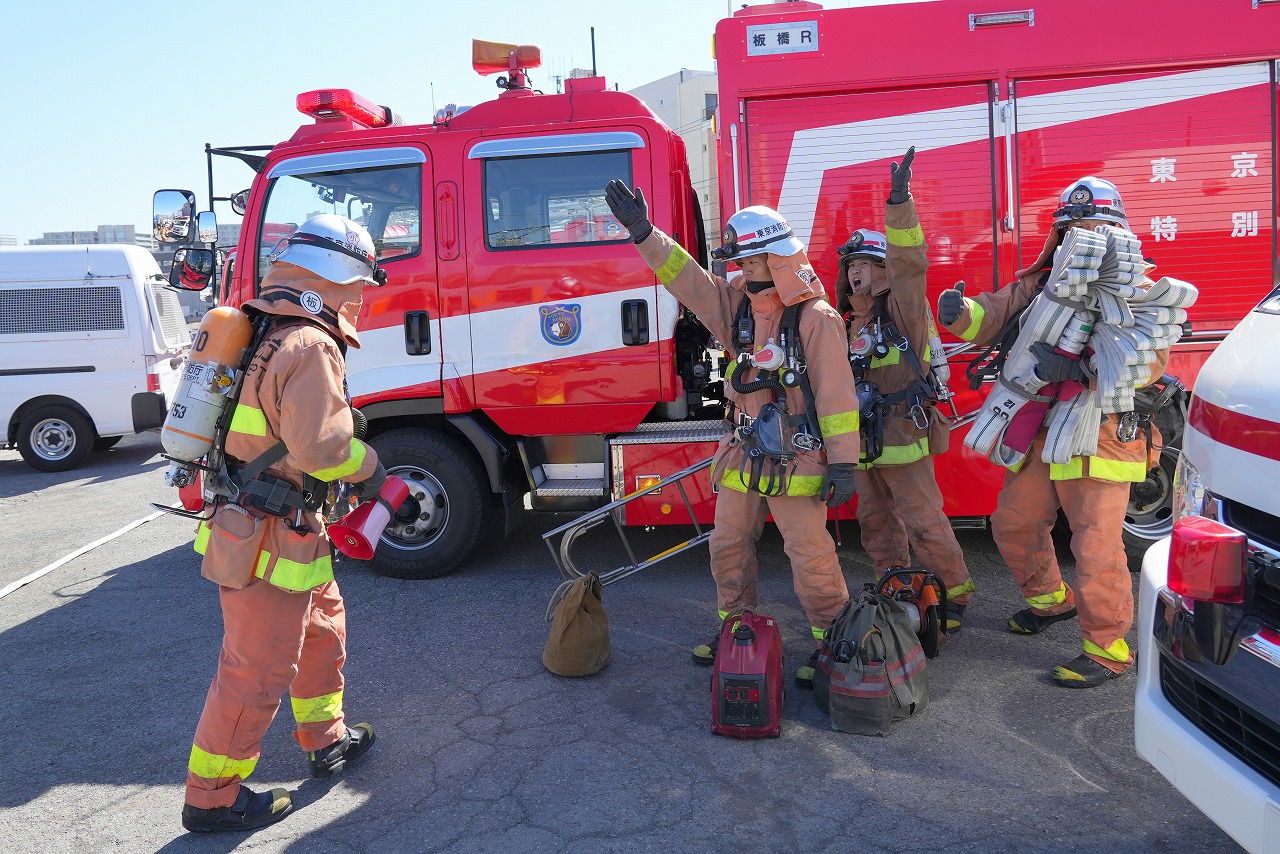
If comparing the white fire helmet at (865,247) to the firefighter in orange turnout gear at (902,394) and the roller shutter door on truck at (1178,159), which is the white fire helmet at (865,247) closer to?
the firefighter in orange turnout gear at (902,394)

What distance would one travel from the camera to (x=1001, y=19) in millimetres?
4715

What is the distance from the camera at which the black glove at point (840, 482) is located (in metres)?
3.75

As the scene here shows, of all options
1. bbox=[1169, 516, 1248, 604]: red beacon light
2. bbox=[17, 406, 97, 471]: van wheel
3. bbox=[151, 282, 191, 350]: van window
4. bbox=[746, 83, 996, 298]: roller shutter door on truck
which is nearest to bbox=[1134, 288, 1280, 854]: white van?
bbox=[1169, 516, 1248, 604]: red beacon light

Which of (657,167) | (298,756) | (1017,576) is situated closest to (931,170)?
(657,167)

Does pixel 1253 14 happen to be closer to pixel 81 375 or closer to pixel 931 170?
pixel 931 170

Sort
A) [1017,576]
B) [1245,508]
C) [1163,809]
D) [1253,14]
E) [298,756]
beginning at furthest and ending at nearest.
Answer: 1. [1253,14]
2. [1017,576]
3. [298,756]
4. [1163,809]
5. [1245,508]

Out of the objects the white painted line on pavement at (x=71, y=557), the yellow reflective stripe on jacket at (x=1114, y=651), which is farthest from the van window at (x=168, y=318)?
the yellow reflective stripe on jacket at (x=1114, y=651)

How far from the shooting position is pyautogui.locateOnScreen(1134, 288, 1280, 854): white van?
200cm

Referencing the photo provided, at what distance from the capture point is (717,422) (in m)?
5.30

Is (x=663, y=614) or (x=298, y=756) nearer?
(x=298, y=756)

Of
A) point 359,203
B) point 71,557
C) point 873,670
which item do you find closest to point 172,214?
point 359,203

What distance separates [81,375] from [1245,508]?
10.9m

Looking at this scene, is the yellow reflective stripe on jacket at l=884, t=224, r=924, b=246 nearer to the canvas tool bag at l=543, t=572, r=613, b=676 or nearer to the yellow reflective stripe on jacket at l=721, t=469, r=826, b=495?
the yellow reflective stripe on jacket at l=721, t=469, r=826, b=495

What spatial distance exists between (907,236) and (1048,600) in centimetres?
177
